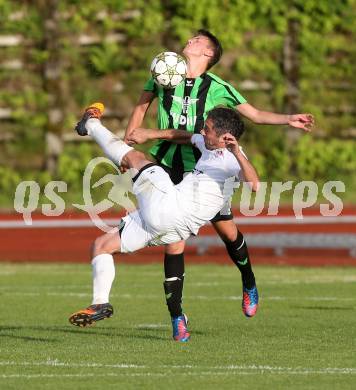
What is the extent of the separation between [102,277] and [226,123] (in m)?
1.42

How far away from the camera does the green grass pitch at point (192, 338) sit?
25.1ft

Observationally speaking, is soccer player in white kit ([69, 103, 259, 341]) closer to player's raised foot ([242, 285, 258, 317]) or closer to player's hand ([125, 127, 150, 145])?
player's hand ([125, 127, 150, 145])

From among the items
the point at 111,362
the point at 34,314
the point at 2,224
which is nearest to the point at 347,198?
the point at 2,224

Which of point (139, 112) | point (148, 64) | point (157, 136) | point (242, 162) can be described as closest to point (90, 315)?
point (242, 162)

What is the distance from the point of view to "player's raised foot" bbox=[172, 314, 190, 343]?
947 centimetres

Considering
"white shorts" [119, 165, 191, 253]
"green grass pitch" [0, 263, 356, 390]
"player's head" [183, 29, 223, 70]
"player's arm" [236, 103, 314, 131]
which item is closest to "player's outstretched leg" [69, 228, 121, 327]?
"white shorts" [119, 165, 191, 253]

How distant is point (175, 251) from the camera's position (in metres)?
9.67

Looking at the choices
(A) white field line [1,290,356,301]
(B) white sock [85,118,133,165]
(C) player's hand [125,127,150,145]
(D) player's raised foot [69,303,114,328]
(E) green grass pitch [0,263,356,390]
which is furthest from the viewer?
(A) white field line [1,290,356,301]

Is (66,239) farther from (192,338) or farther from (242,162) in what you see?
(242,162)

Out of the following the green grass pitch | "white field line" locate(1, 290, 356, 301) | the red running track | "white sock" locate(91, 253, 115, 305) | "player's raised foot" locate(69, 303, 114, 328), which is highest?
"white sock" locate(91, 253, 115, 305)

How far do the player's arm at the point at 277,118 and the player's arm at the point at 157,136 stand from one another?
1.92 ft

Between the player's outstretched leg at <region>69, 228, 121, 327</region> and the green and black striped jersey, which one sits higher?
the green and black striped jersey

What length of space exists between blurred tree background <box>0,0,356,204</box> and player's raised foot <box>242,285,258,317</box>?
13236 mm

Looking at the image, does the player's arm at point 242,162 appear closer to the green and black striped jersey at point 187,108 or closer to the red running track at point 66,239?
the green and black striped jersey at point 187,108
